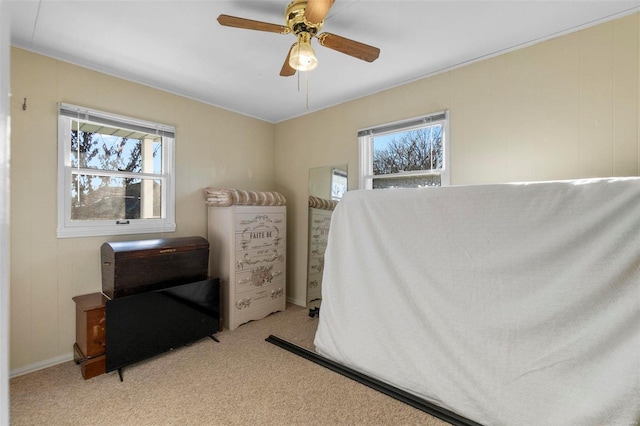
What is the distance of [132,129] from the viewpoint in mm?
2869

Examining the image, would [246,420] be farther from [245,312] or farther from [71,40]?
[71,40]

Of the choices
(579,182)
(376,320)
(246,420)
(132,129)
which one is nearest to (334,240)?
(376,320)

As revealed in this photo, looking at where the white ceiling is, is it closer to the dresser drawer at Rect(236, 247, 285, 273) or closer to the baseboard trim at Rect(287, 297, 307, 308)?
the dresser drawer at Rect(236, 247, 285, 273)

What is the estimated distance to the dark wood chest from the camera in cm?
239

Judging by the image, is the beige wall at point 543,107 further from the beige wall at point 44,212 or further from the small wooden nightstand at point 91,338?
the small wooden nightstand at point 91,338

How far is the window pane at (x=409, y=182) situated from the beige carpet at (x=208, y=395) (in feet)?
6.14

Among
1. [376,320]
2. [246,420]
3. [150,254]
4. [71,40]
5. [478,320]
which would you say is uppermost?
[71,40]

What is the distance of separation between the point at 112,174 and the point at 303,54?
2.24 m

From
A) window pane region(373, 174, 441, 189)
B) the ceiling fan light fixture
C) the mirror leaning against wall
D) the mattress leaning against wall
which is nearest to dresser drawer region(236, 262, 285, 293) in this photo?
the mirror leaning against wall

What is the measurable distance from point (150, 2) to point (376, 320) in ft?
8.50

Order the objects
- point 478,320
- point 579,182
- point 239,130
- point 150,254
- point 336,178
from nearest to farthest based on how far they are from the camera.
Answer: point 579,182 → point 478,320 → point 150,254 → point 336,178 → point 239,130

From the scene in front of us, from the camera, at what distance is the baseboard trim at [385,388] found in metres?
1.74

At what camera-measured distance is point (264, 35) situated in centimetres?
218

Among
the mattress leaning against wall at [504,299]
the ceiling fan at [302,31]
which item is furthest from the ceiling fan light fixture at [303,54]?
the mattress leaning against wall at [504,299]
